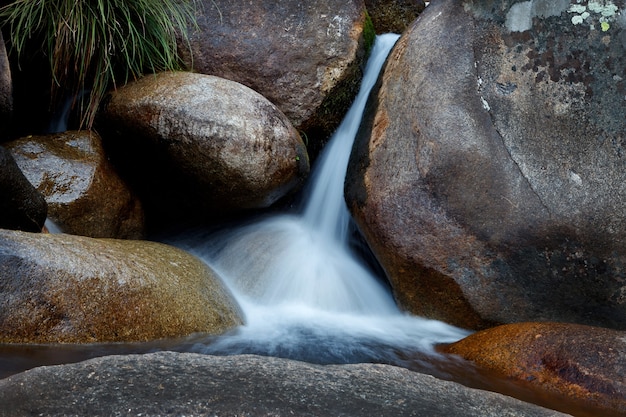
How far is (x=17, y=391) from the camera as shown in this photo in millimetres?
1828

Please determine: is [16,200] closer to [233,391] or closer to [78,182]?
[78,182]

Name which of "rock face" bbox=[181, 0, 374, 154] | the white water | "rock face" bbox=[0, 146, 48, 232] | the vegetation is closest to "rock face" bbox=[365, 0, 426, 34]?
"rock face" bbox=[181, 0, 374, 154]

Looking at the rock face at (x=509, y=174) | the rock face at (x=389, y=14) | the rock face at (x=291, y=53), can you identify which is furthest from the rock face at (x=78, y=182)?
the rock face at (x=389, y=14)

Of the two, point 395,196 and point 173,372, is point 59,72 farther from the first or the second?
point 173,372

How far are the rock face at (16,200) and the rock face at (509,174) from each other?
2.01 m

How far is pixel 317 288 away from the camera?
15.0 ft

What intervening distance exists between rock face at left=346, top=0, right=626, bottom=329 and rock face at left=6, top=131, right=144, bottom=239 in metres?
1.75

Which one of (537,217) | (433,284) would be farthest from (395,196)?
(537,217)

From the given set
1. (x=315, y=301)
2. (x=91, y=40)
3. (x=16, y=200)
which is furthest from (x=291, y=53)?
(x=16, y=200)

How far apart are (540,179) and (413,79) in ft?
3.62

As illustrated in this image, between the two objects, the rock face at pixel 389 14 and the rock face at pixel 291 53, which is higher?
the rock face at pixel 389 14

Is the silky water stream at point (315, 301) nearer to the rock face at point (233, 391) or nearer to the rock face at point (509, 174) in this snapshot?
the rock face at point (509, 174)

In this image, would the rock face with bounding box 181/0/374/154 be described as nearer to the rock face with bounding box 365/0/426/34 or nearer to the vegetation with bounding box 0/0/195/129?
the vegetation with bounding box 0/0/195/129

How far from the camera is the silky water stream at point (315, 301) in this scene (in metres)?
3.23
